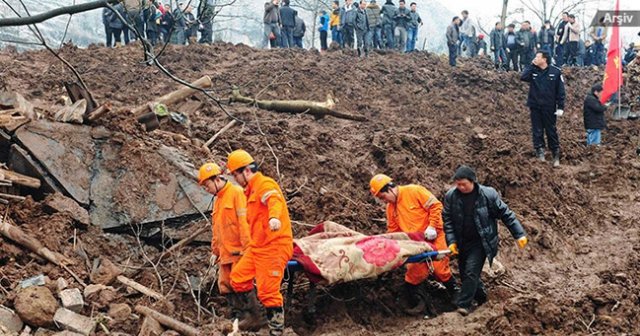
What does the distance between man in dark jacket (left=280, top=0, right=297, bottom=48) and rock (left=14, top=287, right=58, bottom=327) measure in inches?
561

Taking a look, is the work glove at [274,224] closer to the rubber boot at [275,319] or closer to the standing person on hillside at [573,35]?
the rubber boot at [275,319]

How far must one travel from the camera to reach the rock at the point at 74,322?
566 cm

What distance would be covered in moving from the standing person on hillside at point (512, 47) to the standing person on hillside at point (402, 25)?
2.84 metres

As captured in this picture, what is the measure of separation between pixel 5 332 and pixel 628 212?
28.3 feet

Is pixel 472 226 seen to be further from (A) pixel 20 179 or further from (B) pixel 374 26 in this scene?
(B) pixel 374 26

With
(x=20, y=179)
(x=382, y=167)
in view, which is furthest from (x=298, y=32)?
(x=20, y=179)

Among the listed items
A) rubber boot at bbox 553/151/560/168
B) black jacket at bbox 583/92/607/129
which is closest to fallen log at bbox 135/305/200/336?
rubber boot at bbox 553/151/560/168

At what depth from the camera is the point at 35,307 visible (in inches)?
224

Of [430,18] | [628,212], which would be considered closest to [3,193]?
[628,212]

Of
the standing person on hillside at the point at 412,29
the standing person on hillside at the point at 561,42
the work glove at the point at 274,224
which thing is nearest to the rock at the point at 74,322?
the work glove at the point at 274,224

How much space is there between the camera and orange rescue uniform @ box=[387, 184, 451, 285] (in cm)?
699

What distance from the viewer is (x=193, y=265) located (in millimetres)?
7484

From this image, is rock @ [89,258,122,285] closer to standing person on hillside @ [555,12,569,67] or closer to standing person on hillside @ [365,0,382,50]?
standing person on hillside @ [365,0,382,50]

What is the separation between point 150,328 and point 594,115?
9676mm
